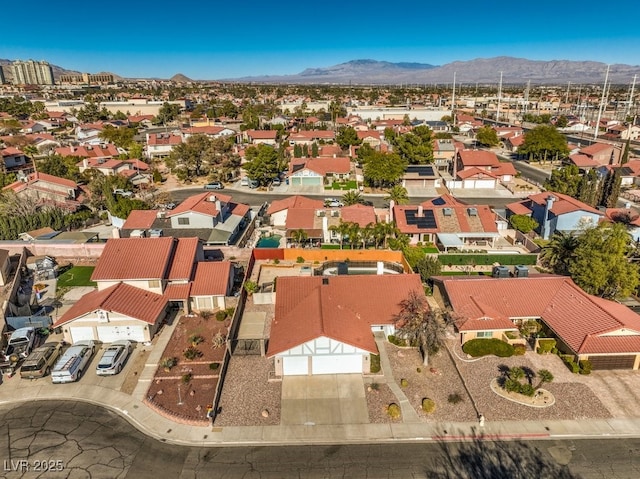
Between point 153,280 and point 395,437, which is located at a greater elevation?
point 153,280

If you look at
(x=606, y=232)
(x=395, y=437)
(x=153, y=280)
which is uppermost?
(x=606, y=232)

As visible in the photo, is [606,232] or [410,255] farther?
[410,255]

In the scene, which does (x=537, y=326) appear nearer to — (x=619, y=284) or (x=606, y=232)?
(x=619, y=284)

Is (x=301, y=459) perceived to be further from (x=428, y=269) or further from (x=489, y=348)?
(x=428, y=269)

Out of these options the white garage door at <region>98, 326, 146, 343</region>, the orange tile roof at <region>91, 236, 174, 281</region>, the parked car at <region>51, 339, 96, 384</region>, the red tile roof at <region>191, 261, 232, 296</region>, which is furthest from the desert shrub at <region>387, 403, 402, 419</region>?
the orange tile roof at <region>91, 236, 174, 281</region>

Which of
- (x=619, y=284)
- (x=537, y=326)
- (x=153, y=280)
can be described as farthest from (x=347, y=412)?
(x=619, y=284)

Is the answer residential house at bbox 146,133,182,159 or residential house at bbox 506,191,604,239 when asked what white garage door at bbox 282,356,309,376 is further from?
residential house at bbox 146,133,182,159
